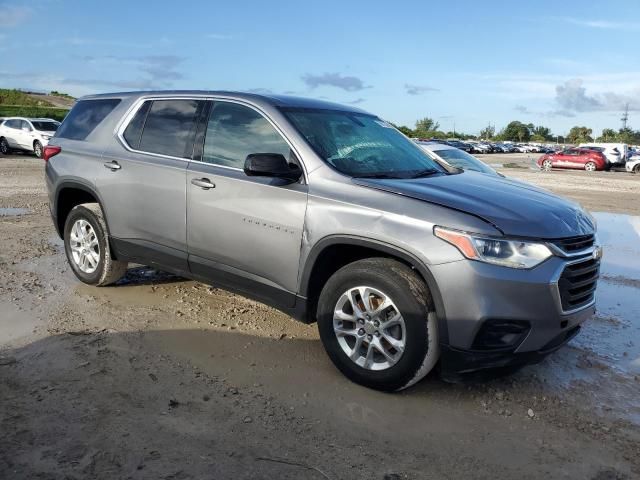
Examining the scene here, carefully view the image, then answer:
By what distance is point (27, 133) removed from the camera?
78.1ft

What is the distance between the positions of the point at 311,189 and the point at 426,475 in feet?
6.33

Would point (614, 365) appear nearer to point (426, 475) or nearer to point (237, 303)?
point (426, 475)

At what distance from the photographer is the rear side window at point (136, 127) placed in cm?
525

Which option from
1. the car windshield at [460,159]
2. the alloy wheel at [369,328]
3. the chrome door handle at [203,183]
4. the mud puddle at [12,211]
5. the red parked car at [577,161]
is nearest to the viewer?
the alloy wheel at [369,328]

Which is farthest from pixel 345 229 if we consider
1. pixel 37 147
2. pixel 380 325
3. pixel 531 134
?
pixel 531 134

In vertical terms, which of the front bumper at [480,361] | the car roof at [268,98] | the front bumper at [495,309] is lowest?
the front bumper at [480,361]

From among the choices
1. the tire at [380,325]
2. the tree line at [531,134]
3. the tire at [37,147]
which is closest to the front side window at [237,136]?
the tire at [380,325]

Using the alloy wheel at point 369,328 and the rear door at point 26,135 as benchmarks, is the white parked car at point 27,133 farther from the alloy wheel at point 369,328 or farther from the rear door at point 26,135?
the alloy wheel at point 369,328

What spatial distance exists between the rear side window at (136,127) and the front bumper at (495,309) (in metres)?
3.12

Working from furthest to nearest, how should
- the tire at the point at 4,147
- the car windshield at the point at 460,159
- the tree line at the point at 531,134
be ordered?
the tree line at the point at 531,134 < the tire at the point at 4,147 < the car windshield at the point at 460,159

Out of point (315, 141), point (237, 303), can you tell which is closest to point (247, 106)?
point (315, 141)

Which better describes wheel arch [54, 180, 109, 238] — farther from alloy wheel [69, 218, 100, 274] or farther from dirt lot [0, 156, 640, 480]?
dirt lot [0, 156, 640, 480]

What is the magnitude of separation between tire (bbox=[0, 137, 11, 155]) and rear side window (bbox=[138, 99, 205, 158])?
2297 cm

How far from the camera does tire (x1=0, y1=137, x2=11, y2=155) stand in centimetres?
2491
